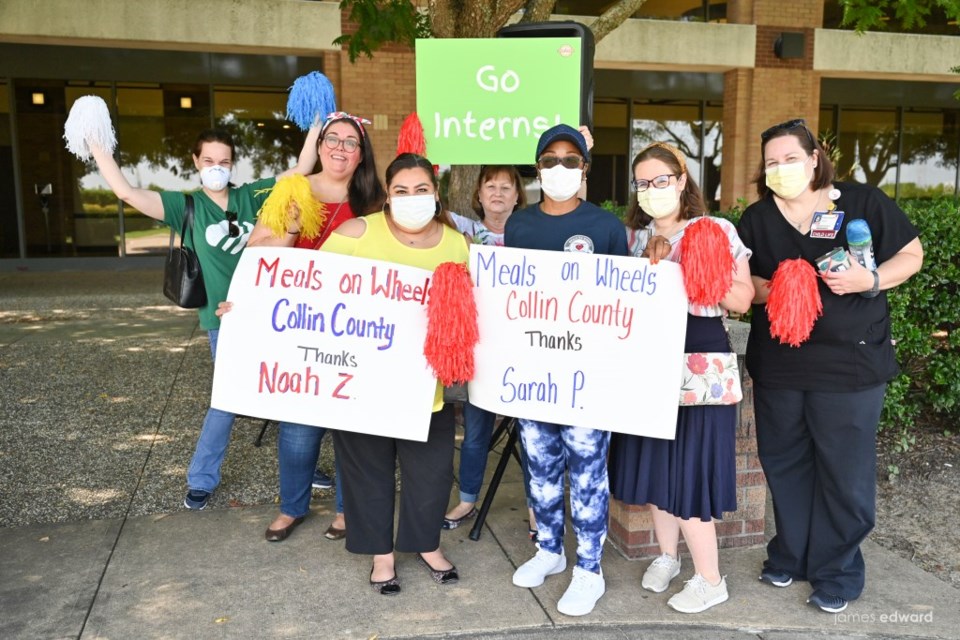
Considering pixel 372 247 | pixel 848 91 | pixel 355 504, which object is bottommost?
pixel 355 504

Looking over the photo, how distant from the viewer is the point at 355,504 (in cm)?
344

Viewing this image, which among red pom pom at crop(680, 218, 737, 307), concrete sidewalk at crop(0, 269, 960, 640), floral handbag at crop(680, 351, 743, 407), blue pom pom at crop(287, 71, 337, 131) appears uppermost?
blue pom pom at crop(287, 71, 337, 131)

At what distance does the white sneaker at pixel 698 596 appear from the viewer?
129 inches

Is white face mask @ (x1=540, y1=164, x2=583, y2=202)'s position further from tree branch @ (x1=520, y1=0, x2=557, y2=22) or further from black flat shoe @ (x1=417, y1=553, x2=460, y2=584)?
tree branch @ (x1=520, y1=0, x2=557, y2=22)

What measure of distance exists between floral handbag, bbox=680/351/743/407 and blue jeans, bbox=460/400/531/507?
106 cm

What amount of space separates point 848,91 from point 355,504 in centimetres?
1644

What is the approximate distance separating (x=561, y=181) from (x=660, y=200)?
15.0 inches

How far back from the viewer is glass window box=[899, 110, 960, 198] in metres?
17.7

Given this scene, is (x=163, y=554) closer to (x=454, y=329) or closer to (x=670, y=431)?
(x=454, y=329)

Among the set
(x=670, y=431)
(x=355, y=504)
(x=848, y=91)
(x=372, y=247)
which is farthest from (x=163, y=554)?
(x=848, y=91)

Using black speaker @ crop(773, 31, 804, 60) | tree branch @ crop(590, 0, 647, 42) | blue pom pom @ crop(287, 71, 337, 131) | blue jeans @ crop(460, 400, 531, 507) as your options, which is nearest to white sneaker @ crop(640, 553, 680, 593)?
blue jeans @ crop(460, 400, 531, 507)

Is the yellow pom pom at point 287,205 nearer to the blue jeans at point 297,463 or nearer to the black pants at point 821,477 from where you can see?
the blue jeans at point 297,463

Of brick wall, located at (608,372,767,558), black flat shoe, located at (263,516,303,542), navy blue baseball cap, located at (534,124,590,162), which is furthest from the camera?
black flat shoe, located at (263,516,303,542)

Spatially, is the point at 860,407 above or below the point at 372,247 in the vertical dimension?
below
